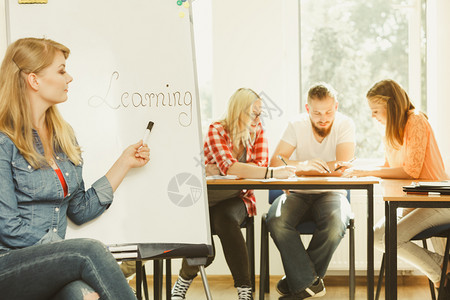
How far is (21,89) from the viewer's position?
1.85 metres

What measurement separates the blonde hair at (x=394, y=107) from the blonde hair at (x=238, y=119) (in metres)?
0.70

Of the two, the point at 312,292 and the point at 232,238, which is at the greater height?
the point at 232,238

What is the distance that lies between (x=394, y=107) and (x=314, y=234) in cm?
79

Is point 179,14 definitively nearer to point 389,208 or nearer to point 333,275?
point 389,208

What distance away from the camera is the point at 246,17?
12.7 feet

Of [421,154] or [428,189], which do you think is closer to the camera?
[428,189]

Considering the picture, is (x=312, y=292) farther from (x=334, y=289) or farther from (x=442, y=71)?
(x=442, y=71)

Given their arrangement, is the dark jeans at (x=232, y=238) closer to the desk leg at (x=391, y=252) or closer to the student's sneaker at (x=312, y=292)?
the student's sneaker at (x=312, y=292)

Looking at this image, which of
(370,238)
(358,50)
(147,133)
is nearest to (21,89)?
(147,133)

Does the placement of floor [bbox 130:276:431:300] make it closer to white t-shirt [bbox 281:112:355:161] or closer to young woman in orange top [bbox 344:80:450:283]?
young woman in orange top [bbox 344:80:450:283]

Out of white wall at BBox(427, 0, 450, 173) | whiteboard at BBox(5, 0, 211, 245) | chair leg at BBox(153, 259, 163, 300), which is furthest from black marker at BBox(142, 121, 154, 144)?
white wall at BBox(427, 0, 450, 173)

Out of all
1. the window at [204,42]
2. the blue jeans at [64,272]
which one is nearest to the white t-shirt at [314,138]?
the window at [204,42]

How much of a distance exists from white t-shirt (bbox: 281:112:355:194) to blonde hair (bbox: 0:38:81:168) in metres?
1.75

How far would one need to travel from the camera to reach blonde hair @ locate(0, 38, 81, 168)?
1.79m
